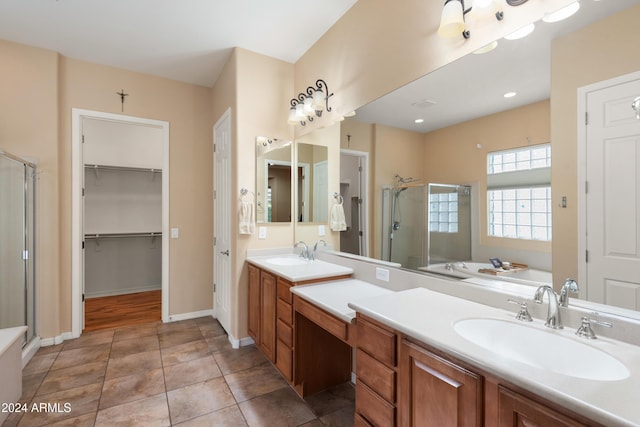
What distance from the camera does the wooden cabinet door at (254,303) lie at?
2637 mm

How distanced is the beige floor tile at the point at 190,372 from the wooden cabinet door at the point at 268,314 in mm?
439

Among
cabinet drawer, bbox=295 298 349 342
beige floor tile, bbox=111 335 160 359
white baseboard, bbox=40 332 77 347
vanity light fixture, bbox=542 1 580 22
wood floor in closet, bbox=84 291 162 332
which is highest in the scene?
vanity light fixture, bbox=542 1 580 22

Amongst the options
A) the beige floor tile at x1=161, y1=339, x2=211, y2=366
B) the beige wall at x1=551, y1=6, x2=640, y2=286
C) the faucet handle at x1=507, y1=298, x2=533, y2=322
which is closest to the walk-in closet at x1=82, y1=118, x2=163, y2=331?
the beige floor tile at x1=161, y1=339, x2=211, y2=366

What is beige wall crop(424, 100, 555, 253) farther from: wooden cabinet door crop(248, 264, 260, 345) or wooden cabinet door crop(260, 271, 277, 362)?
wooden cabinet door crop(248, 264, 260, 345)

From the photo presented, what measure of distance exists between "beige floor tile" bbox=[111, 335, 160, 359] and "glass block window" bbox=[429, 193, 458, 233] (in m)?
2.84

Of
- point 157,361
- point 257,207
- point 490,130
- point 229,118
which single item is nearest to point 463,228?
point 490,130

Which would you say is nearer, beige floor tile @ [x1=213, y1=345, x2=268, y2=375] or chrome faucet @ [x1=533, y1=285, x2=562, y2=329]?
chrome faucet @ [x1=533, y1=285, x2=562, y2=329]

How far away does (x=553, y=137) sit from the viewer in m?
1.21

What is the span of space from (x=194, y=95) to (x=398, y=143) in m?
2.96

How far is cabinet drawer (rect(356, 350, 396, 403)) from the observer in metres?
1.25

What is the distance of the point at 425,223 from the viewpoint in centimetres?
178

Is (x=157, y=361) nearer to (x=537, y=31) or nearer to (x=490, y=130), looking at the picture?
(x=490, y=130)

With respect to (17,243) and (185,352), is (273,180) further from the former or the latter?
(17,243)

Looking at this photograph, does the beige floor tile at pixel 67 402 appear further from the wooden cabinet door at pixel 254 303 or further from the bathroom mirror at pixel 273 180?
the bathroom mirror at pixel 273 180
